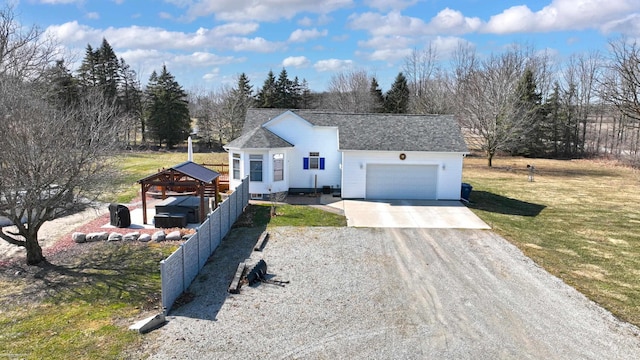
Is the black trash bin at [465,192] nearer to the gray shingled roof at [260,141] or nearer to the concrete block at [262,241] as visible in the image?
the gray shingled roof at [260,141]

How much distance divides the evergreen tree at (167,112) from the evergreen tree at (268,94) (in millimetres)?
10216

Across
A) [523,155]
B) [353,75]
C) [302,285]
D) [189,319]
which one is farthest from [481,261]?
[353,75]

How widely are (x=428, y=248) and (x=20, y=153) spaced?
43.3 ft

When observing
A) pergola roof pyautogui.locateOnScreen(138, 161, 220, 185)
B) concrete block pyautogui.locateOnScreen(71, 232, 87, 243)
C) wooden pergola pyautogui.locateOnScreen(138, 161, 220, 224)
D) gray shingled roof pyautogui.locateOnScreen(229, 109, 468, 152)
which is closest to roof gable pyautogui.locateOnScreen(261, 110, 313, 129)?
gray shingled roof pyautogui.locateOnScreen(229, 109, 468, 152)

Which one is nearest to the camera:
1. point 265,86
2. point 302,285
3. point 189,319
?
point 189,319

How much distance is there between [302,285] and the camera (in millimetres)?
11875

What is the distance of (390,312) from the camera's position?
1033 centimetres

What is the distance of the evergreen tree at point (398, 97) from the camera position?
58031 mm

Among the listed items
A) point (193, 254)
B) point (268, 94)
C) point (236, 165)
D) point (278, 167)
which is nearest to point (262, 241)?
point (193, 254)

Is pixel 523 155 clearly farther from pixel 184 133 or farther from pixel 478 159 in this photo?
pixel 184 133

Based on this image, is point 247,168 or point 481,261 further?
point 247,168

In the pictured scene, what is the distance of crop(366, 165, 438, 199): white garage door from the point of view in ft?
75.5

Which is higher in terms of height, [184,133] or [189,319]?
[184,133]

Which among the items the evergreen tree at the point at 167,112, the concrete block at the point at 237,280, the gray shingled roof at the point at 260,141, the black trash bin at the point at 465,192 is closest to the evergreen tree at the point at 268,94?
the evergreen tree at the point at 167,112
